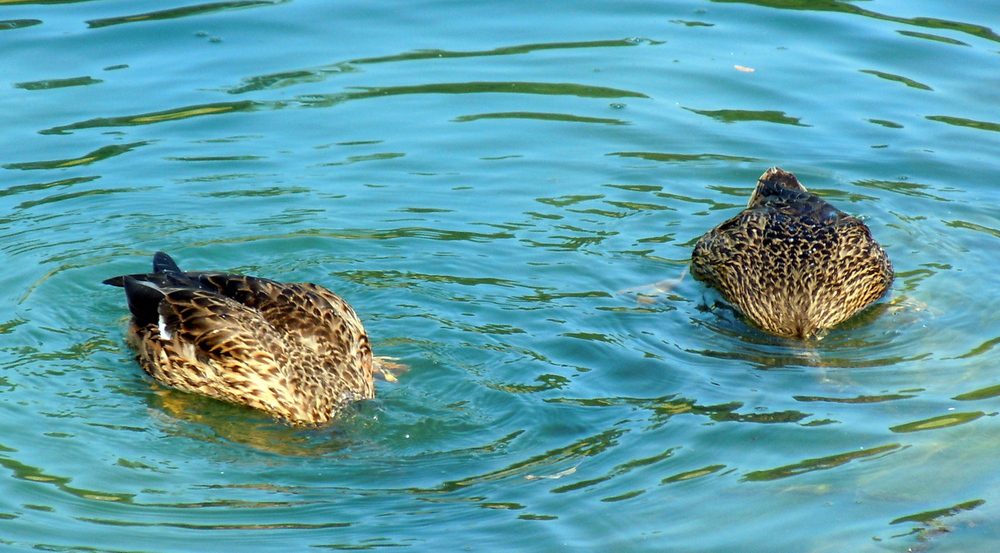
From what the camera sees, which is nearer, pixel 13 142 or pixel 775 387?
pixel 775 387

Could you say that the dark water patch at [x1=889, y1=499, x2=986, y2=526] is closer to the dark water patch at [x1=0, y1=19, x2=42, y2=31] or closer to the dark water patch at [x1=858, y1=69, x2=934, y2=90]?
the dark water patch at [x1=858, y1=69, x2=934, y2=90]

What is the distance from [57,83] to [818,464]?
9.13 metres

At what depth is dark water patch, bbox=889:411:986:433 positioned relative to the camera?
8.99 meters

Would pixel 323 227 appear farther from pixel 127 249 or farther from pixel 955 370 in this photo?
pixel 955 370

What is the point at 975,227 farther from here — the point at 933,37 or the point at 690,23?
the point at 690,23

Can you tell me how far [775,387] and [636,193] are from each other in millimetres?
3437

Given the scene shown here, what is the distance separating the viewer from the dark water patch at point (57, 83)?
14.4 metres

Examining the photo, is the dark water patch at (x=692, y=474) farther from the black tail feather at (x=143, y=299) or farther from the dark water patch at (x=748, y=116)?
the dark water patch at (x=748, y=116)

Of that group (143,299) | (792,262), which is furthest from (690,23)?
(143,299)

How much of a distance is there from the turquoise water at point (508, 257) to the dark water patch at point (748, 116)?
3cm

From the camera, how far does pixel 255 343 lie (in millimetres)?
9828

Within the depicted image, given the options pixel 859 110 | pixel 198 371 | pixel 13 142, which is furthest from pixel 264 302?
pixel 859 110

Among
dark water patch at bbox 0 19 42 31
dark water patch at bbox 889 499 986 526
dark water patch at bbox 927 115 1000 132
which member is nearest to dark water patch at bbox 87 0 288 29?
dark water patch at bbox 0 19 42 31

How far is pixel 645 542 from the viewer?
7.80 m
